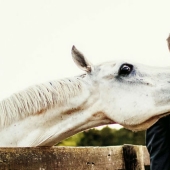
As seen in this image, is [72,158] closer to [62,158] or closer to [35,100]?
[62,158]

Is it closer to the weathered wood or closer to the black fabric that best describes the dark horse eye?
the black fabric

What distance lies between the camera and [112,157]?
103 inches

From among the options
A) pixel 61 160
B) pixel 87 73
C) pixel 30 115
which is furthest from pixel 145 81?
pixel 61 160

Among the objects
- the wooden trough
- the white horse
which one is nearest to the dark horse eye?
the white horse

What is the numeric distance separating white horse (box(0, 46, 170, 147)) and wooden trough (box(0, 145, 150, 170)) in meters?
0.28

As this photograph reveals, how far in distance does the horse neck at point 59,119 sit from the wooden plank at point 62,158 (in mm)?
370

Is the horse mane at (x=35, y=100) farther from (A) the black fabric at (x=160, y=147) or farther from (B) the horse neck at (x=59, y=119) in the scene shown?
(A) the black fabric at (x=160, y=147)

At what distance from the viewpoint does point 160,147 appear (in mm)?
2961

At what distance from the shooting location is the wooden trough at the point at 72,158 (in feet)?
6.24

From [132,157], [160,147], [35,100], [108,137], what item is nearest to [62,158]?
[35,100]

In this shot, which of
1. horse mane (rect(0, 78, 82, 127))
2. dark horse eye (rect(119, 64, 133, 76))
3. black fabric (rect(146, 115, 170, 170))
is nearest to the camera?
horse mane (rect(0, 78, 82, 127))

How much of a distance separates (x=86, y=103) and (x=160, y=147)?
0.65 meters

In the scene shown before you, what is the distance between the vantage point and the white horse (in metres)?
2.65

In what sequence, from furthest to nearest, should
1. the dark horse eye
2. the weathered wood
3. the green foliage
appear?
the green foliage < the dark horse eye < the weathered wood
